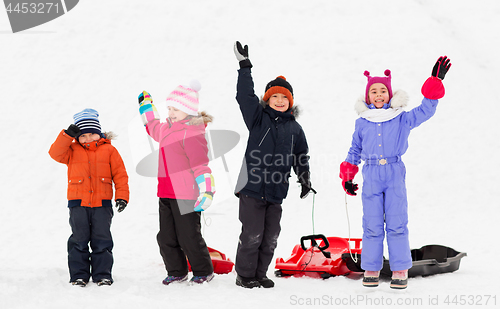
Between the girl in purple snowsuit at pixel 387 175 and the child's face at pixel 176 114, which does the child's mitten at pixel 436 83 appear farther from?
the child's face at pixel 176 114

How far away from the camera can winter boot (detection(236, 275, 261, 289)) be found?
407cm

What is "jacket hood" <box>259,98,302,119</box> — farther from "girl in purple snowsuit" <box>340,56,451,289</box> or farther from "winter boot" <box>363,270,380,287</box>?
"winter boot" <box>363,270,380,287</box>

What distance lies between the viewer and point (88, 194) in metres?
4.17

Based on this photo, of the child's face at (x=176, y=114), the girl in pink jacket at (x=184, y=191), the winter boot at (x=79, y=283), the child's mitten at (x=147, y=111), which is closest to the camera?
the winter boot at (x=79, y=283)

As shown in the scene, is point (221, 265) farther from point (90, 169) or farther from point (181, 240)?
point (90, 169)

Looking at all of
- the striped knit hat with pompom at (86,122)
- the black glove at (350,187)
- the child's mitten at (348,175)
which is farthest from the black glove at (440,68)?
the striped knit hat with pompom at (86,122)

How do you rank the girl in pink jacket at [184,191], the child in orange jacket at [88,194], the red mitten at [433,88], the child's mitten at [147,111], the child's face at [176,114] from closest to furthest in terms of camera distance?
the red mitten at [433,88] < the child in orange jacket at [88,194] < the girl in pink jacket at [184,191] < the child's face at [176,114] < the child's mitten at [147,111]

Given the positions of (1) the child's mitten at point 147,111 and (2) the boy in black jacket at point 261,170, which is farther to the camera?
(1) the child's mitten at point 147,111

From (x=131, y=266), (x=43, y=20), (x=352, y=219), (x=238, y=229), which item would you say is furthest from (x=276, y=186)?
(x=43, y=20)

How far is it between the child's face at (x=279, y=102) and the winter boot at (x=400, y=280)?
1.81 meters

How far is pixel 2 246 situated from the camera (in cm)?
620

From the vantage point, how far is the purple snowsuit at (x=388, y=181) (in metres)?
4.05

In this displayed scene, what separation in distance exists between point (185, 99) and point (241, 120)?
200 inches

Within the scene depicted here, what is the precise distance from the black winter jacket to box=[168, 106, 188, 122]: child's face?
1.98 feet
